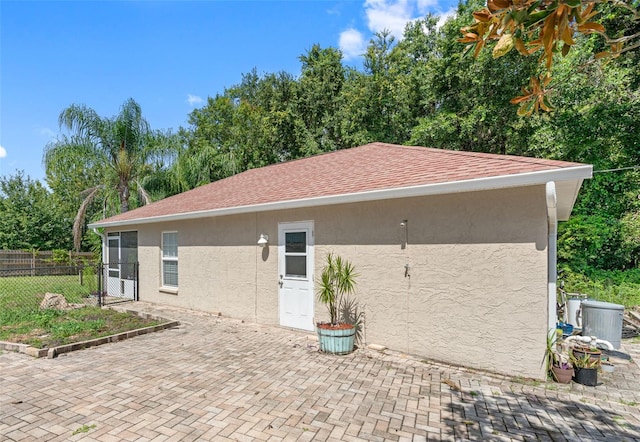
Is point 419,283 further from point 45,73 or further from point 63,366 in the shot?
point 45,73

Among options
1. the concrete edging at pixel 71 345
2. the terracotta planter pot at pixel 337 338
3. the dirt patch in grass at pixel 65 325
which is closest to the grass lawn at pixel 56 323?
the dirt patch in grass at pixel 65 325

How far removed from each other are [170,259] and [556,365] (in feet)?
31.7

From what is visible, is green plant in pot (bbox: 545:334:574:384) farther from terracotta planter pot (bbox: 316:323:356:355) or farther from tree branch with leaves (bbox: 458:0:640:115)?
tree branch with leaves (bbox: 458:0:640:115)

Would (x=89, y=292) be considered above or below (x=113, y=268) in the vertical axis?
below

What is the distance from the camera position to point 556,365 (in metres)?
4.75

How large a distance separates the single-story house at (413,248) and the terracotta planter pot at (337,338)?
1.55ft

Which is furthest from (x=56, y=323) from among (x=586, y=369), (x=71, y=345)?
(x=586, y=369)

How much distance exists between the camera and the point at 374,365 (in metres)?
5.35

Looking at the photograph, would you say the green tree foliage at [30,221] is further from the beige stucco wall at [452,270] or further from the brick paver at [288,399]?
the beige stucco wall at [452,270]

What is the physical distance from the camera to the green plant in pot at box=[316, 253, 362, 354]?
5.89 meters

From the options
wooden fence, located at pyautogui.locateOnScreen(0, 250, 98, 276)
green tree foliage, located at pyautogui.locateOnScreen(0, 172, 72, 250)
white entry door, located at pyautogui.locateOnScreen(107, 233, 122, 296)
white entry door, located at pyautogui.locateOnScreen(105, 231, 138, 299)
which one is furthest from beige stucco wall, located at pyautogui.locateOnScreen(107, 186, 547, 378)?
green tree foliage, located at pyautogui.locateOnScreen(0, 172, 72, 250)

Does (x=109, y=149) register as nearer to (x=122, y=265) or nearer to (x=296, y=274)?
(x=122, y=265)

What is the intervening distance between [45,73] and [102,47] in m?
2.06

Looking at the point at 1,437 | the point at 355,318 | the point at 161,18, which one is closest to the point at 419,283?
the point at 355,318
